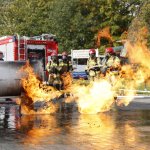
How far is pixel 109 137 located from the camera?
30.5 ft

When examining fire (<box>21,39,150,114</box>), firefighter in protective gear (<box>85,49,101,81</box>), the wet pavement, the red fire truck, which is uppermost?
the red fire truck

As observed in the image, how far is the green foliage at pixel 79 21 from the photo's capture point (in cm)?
5838

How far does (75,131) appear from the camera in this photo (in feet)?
33.4

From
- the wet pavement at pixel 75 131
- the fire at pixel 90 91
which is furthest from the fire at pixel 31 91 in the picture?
the wet pavement at pixel 75 131

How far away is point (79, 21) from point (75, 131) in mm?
47993

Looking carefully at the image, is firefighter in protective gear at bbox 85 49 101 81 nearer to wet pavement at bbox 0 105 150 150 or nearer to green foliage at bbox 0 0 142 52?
wet pavement at bbox 0 105 150 150

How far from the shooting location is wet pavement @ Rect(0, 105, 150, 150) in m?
8.45

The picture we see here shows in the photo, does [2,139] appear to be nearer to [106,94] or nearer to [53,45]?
[106,94]

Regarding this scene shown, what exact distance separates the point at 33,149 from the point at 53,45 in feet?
71.5

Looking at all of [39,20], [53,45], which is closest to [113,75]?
[53,45]

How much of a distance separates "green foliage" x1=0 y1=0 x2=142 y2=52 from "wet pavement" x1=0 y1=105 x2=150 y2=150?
44629 millimetres

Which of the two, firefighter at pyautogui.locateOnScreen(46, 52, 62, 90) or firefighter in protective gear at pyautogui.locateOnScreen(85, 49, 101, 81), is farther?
firefighter in protective gear at pyautogui.locateOnScreen(85, 49, 101, 81)

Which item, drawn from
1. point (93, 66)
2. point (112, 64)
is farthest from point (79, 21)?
point (112, 64)

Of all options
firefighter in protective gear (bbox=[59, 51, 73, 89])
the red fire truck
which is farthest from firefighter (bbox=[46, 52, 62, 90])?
the red fire truck
